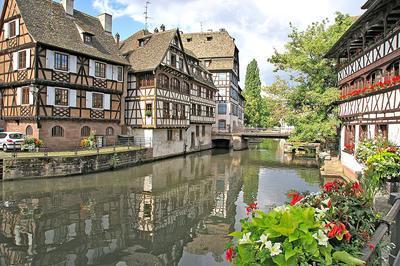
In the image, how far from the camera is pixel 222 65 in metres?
50.4

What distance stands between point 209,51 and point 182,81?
1962 cm

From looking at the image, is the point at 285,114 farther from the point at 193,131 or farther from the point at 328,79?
the point at 193,131

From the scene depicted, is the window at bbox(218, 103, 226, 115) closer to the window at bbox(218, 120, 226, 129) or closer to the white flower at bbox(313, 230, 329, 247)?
the window at bbox(218, 120, 226, 129)

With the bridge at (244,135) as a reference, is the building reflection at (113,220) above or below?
below

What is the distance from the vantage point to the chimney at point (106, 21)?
3169 centimetres

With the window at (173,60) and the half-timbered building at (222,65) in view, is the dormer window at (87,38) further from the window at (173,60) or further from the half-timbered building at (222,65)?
the half-timbered building at (222,65)

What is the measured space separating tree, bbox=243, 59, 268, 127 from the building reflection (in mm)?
48073

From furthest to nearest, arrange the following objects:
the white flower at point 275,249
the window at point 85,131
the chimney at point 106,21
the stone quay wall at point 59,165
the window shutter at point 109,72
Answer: the chimney at point 106,21
the window shutter at point 109,72
the window at point 85,131
the stone quay wall at point 59,165
the white flower at point 275,249

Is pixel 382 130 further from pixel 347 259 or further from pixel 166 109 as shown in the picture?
pixel 166 109

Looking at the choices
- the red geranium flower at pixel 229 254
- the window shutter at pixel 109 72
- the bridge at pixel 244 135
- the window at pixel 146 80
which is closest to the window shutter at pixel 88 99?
the window shutter at pixel 109 72

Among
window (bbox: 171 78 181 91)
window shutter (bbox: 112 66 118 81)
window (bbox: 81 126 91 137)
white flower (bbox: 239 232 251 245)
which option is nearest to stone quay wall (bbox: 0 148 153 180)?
window (bbox: 81 126 91 137)

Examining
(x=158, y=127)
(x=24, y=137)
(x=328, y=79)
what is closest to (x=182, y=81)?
(x=158, y=127)

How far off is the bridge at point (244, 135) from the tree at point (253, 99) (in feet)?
68.2

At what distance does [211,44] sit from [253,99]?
759 inches
